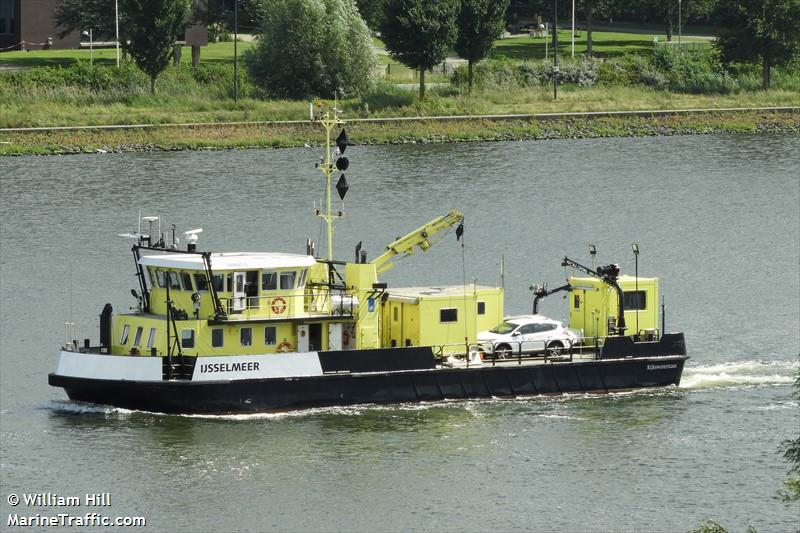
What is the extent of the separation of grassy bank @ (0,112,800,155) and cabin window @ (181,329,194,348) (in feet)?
164

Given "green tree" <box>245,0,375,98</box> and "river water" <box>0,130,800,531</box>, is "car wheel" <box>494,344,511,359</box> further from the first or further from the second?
"green tree" <box>245,0,375,98</box>

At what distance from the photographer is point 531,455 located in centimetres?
4353

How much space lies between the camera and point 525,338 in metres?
48.8

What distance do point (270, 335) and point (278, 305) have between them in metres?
0.77

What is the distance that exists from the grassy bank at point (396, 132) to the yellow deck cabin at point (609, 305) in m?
49.1

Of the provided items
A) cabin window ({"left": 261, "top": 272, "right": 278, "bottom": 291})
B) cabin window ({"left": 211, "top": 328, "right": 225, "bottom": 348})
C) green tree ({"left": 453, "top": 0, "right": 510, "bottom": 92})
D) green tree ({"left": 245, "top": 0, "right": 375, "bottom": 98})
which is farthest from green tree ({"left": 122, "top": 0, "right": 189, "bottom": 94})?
cabin window ({"left": 211, "top": 328, "right": 225, "bottom": 348})

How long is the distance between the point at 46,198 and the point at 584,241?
24065 mm

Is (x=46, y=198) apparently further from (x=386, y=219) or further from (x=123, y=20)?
(x=123, y=20)

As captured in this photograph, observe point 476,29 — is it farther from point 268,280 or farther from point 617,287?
point 268,280

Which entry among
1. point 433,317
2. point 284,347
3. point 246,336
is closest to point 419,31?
point 433,317

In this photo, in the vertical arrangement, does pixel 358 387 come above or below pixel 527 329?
below

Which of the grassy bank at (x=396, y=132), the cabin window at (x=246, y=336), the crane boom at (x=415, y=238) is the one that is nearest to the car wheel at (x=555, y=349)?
the crane boom at (x=415, y=238)

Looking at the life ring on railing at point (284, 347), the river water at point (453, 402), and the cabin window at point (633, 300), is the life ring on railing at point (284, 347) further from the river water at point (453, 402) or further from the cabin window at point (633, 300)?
the cabin window at point (633, 300)

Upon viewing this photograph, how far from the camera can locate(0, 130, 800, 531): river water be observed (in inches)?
1591
